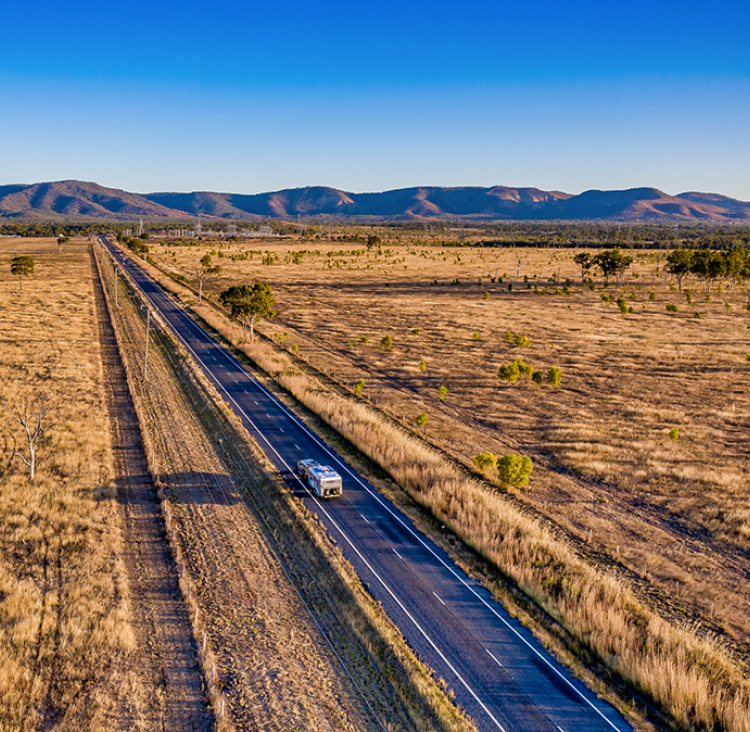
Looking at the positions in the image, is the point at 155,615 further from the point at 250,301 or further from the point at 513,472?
the point at 250,301

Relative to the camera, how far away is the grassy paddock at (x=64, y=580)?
19.3m

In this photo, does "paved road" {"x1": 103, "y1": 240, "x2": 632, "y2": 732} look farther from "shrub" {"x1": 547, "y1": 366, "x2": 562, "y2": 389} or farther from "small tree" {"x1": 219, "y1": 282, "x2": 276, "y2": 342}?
"small tree" {"x1": 219, "y1": 282, "x2": 276, "y2": 342}

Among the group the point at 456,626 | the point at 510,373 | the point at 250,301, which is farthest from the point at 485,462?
the point at 250,301

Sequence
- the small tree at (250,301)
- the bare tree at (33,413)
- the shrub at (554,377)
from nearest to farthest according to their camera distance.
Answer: the bare tree at (33,413)
the shrub at (554,377)
the small tree at (250,301)

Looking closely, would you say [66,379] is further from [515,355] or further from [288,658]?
[515,355]

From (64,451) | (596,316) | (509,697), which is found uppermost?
(596,316)

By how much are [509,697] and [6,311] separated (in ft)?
313

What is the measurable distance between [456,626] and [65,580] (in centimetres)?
1675

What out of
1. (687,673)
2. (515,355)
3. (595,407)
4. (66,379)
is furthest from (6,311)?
(687,673)

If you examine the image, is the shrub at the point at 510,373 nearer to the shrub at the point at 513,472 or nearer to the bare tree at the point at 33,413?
the shrub at the point at 513,472

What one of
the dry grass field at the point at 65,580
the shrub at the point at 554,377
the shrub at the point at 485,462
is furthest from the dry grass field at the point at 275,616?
the shrub at the point at 554,377

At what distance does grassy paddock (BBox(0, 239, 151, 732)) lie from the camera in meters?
19.3

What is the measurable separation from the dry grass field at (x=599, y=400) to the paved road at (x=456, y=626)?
4239mm

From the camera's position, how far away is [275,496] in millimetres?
34375
